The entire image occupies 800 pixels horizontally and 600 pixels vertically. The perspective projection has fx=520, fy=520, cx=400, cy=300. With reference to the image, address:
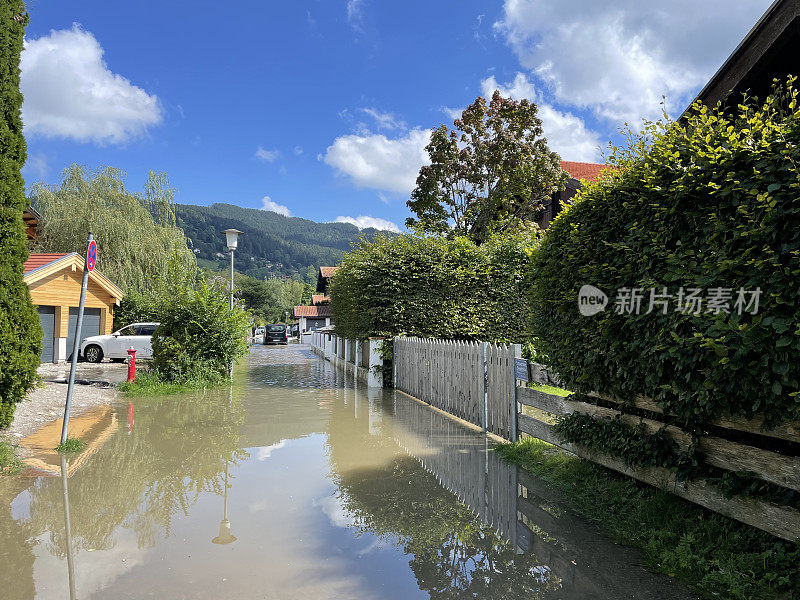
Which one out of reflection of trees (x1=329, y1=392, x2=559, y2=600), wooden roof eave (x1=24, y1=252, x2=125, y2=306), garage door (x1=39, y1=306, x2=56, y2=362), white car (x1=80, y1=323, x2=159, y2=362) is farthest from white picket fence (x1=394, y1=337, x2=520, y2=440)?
garage door (x1=39, y1=306, x2=56, y2=362)

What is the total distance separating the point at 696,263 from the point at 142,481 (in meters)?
5.75

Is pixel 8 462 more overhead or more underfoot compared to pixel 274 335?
more underfoot

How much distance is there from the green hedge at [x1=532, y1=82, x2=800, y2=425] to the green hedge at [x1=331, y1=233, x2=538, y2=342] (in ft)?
25.7

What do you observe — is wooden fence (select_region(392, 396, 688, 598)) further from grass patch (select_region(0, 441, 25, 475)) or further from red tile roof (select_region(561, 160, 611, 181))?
red tile roof (select_region(561, 160, 611, 181))

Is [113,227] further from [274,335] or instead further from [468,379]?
[274,335]

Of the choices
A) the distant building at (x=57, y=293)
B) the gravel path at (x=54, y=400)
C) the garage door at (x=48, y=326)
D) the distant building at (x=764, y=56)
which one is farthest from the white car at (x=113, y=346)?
the distant building at (x=764, y=56)

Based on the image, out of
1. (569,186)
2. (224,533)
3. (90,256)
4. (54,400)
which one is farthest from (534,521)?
(569,186)

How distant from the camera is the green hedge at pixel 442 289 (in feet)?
43.4

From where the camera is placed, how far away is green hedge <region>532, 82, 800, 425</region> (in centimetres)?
312

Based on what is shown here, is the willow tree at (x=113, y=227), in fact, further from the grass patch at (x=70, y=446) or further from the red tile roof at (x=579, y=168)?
the red tile roof at (x=579, y=168)

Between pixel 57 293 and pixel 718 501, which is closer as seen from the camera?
pixel 718 501

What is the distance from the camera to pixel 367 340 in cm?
1416

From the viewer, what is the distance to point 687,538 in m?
3.73

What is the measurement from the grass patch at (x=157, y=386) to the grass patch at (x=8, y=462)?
20.9 feet
